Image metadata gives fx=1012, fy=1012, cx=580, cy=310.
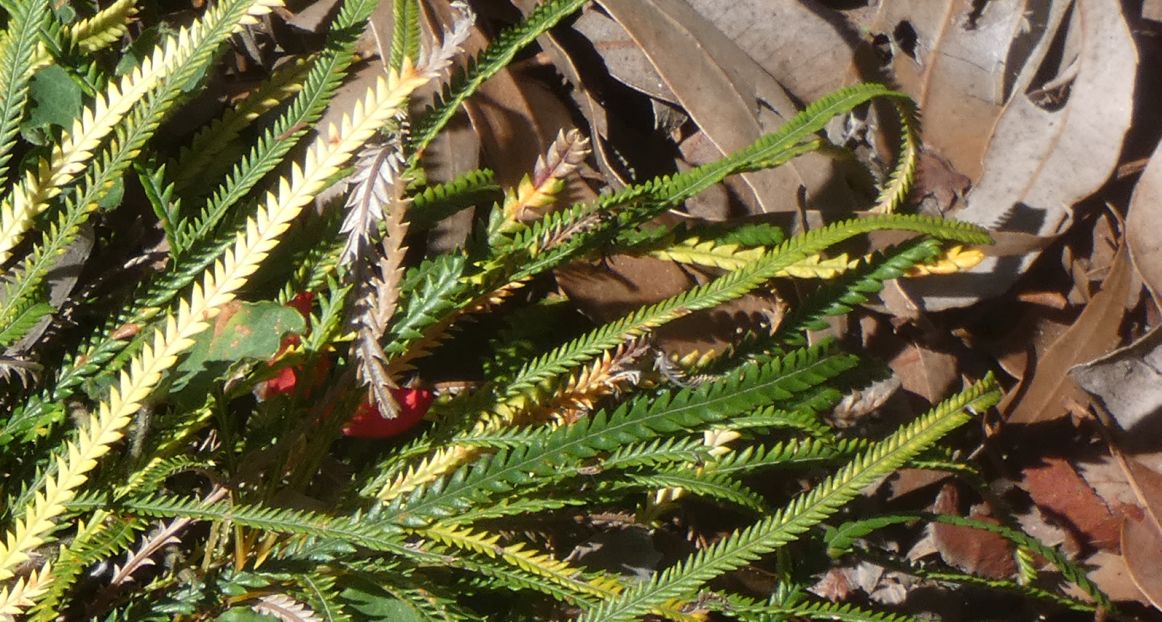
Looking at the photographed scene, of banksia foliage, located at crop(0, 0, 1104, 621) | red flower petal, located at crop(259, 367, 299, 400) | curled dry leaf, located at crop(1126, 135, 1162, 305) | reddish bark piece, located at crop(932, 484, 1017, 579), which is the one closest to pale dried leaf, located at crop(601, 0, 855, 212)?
banksia foliage, located at crop(0, 0, 1104, 621)

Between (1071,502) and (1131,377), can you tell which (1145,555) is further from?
(1131,377)

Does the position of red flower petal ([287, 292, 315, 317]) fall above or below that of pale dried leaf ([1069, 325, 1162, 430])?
above

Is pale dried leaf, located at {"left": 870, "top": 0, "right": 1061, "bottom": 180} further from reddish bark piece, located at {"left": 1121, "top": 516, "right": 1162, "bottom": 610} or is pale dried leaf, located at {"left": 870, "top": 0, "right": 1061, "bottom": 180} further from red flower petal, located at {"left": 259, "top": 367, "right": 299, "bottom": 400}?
red flower petal, located at {"left": 259, "top": 367, "right": 299, "bottom": 400}

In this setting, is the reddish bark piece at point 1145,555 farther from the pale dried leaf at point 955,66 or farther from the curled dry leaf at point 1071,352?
the pale dried leaf at point 955,66

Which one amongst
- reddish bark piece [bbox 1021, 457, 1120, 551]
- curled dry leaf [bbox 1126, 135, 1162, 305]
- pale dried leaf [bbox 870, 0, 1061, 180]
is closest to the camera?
curled dry leaf [bbox 1126, 135, 1162, 305]

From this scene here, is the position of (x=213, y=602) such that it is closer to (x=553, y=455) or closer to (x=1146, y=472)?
(x=553, y=455)

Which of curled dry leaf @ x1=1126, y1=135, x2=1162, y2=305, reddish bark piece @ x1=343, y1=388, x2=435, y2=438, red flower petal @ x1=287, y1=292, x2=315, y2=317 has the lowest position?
curled dry leaf @ x1=1126, y1=135, x2=1162, y2=305

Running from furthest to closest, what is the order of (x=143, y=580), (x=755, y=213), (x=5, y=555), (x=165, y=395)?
(x=755, y=213)
(x=143, y=580)
(x=165, y=395)
(x=5, y=555)

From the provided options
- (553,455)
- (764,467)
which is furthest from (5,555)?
(764,467)

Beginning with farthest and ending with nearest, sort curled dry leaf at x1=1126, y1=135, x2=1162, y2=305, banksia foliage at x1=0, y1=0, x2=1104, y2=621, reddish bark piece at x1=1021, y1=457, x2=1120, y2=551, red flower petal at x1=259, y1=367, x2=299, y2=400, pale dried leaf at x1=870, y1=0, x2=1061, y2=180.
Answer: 1. reddish bark piece at x1=1021, y1=457, x2=1120, y2=551
2. pale dried leaf at x1=870, y1=0, x2=1061, y2=180
3. curled dry leaf at x1=1126, y1=135, x2=1162, y2=305
4. red flower petal at x1=259, y1=367, x2=299, y2=400
5. banksia foliage at x1=0, y1=0, x2=1104, y2=621
